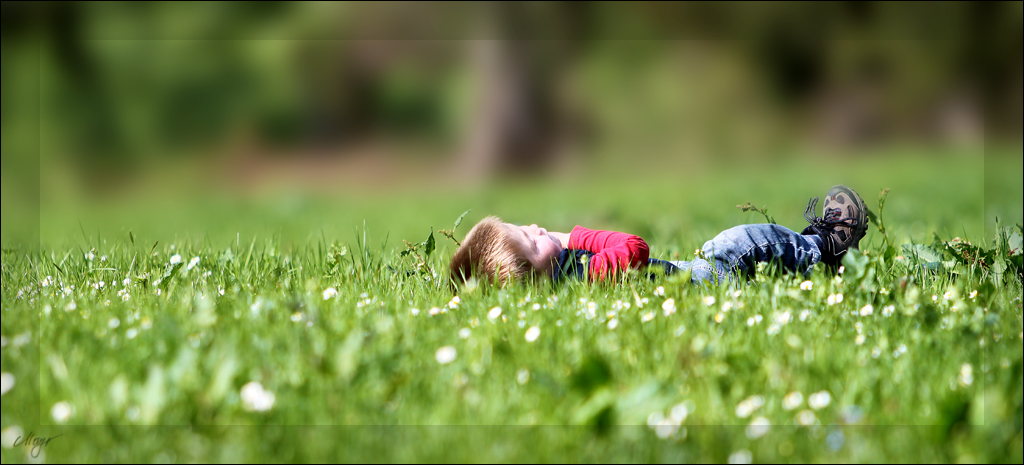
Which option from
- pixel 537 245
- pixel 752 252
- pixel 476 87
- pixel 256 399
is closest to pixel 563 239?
pixel 537 245

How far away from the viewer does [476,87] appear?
16000 millimetres

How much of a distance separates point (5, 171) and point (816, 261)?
64.8ft

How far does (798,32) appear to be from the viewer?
19969mm

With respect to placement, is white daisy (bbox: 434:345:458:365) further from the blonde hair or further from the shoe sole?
the shoe sole

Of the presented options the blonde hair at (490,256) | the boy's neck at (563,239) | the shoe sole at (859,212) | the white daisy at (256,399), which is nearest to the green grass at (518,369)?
the white daisy at (256,399)

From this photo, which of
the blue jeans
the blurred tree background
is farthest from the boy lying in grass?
the blurred tree background

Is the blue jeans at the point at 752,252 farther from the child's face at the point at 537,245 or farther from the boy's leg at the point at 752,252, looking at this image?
the child's face at the point at 537,245

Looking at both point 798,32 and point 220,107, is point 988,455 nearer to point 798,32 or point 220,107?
point 798,32

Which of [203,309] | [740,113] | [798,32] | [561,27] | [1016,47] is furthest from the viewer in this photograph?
[740,113]

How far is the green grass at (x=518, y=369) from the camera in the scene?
1496mm

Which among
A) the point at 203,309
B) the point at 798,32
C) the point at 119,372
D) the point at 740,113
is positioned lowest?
the point at 119,372

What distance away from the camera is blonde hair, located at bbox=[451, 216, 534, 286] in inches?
113

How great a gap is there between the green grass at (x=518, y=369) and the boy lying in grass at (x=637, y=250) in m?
0.17


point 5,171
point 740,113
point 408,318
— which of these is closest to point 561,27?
point 740,113
